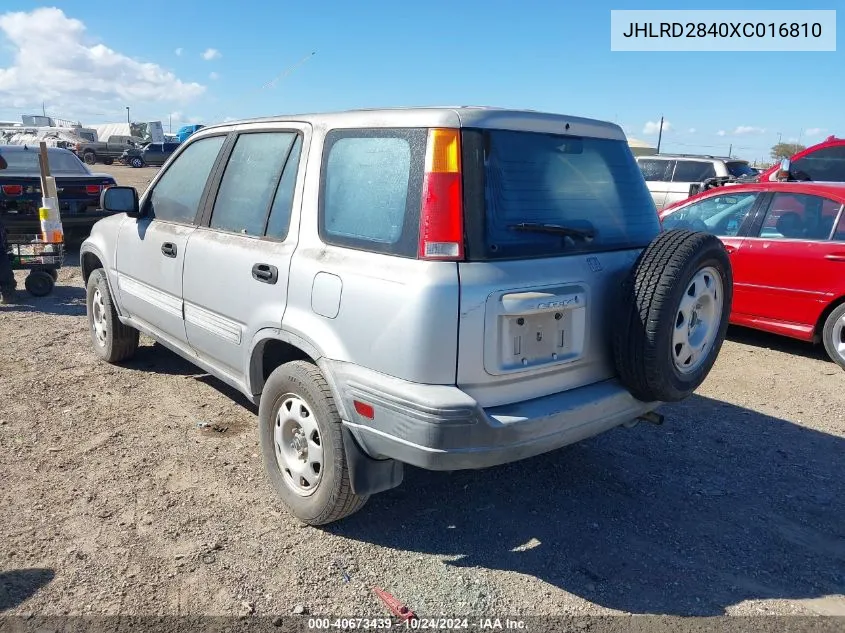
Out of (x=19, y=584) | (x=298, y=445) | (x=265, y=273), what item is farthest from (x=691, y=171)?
(x=19, y=584)

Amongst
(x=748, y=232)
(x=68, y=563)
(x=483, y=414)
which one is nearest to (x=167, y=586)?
(x=68, y=563)

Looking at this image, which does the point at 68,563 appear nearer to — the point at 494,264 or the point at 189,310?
the point at 189,310

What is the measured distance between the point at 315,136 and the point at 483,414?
160 cm

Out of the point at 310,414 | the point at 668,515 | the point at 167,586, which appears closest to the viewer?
the point at 167,586

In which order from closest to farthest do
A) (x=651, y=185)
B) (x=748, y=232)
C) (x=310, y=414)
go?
(x=310, y=414) → (x=748, y=232) → (x=651, y=185)

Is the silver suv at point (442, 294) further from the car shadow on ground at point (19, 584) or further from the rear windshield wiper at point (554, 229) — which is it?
the car shadow on ground at point (19, 584)

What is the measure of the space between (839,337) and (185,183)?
18.0 feet

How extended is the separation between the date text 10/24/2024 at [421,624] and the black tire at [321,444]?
0.54 m

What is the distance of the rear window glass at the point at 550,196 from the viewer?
273cm

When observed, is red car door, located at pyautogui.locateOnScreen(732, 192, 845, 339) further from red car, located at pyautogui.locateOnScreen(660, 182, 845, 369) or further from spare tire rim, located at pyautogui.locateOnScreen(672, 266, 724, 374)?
spare tire rim, located at pyautogui.locateOnScreen(672, 266, 724, 374)

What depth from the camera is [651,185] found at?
14.6 metres

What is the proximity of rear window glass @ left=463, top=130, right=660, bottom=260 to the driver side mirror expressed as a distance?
112 inches

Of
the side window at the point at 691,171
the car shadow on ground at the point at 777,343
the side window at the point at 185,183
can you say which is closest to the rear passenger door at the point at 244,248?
the side window at the point at 185,183

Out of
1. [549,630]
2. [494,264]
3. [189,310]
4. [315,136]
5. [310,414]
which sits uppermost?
[315,136]
